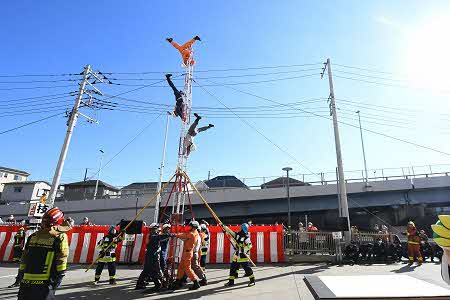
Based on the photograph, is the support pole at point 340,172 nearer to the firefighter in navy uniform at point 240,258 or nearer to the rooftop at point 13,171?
the firefighter in navy uniform at point 240,258

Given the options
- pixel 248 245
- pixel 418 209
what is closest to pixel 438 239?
pixel 248 245

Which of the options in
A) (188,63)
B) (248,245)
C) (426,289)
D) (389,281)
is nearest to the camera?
(426,289)

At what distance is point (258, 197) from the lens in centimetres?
3366

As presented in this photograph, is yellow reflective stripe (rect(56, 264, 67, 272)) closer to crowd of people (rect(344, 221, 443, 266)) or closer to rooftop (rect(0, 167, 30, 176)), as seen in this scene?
crowd of people (rect(344, 221, 443, 266))

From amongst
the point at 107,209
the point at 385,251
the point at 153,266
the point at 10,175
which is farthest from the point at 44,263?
the point at 10,175

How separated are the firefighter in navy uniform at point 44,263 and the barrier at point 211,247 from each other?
1056 centimetres

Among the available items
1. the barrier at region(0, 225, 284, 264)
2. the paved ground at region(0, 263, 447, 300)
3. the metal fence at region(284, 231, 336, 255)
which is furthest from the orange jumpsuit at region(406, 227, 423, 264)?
the barrier at region(0, 225, 284, 264)

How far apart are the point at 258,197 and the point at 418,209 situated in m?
19.2

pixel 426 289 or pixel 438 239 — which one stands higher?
pixel 438 239

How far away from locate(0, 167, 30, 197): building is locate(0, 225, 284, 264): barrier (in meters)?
66.1

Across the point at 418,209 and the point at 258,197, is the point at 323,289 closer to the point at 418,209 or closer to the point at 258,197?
the point at 258,197

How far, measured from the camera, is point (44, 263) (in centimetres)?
429

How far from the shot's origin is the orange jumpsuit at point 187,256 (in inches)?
335

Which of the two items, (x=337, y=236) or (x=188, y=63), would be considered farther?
(x=337, y=236)
